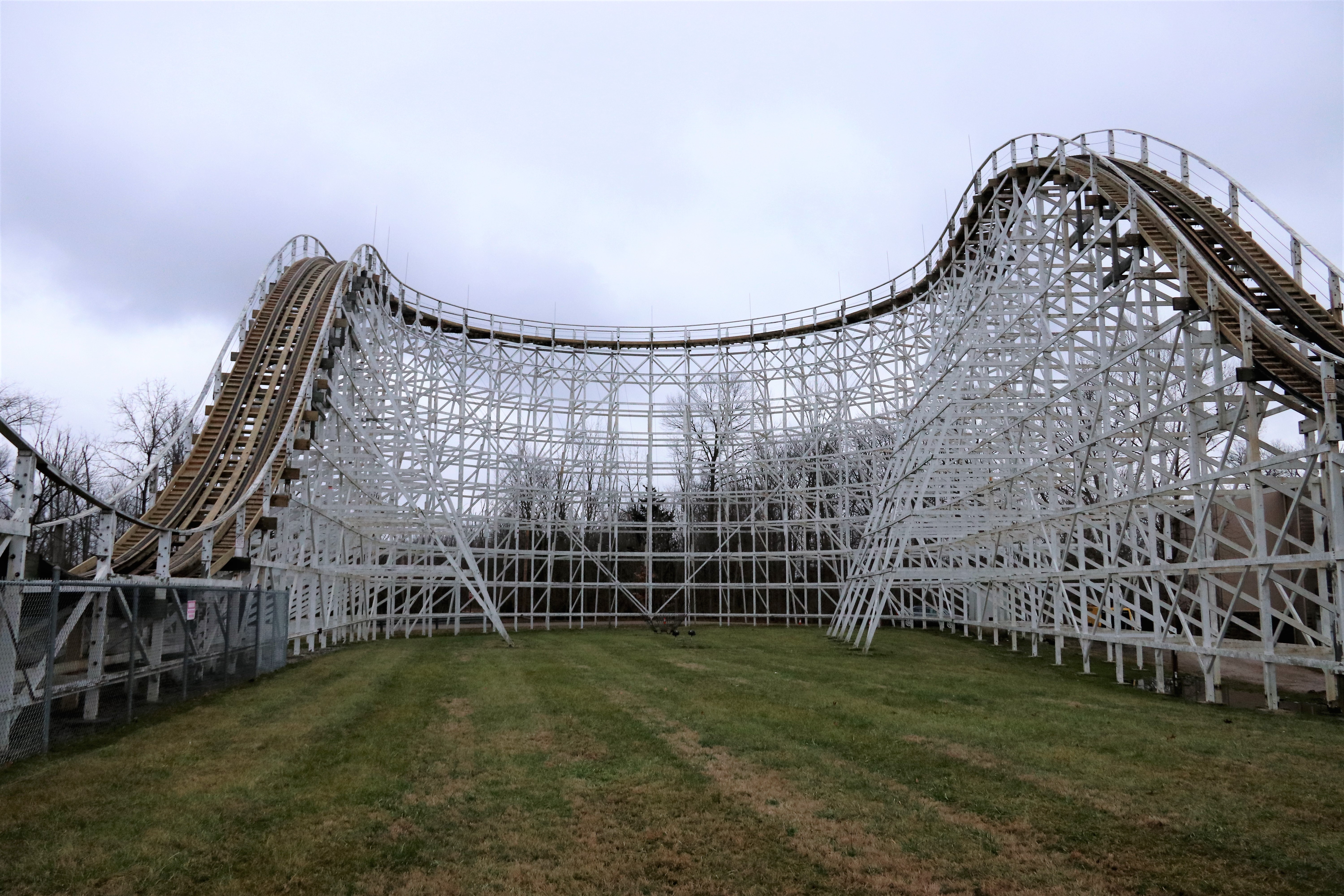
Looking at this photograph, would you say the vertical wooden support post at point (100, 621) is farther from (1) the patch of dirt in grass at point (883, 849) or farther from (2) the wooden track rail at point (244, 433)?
(1) the patch of dirt in grass at point (883, 849)

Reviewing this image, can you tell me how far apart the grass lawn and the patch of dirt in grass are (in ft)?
0.07

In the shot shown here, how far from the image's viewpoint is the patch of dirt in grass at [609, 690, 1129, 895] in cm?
454

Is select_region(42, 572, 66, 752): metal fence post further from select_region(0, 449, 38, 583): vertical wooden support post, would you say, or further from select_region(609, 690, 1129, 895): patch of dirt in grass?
select_region(609, 690, 1129, 895): patch of dirt in grass

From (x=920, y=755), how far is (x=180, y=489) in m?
12.9

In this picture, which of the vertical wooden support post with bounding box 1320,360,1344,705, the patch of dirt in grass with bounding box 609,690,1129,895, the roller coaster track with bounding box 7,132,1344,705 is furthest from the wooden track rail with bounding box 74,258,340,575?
the vertical wooden support post with bounding box 1320,360,1344,705

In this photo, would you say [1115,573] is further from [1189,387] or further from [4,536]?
[4,536]

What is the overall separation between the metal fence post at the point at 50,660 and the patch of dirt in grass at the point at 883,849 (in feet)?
18.5

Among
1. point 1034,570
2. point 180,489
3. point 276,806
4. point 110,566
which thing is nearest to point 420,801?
point 276,806

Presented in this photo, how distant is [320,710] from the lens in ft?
33.4

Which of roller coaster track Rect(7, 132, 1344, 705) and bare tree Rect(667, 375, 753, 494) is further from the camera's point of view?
bare tree Rect(667, 375, 753, 494)

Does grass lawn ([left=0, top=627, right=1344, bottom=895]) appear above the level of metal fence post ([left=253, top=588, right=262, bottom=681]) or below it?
below

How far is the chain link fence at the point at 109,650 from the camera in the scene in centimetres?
721

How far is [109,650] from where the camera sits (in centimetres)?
972

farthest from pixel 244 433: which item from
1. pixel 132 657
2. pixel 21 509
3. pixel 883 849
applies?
pixel 883 849
